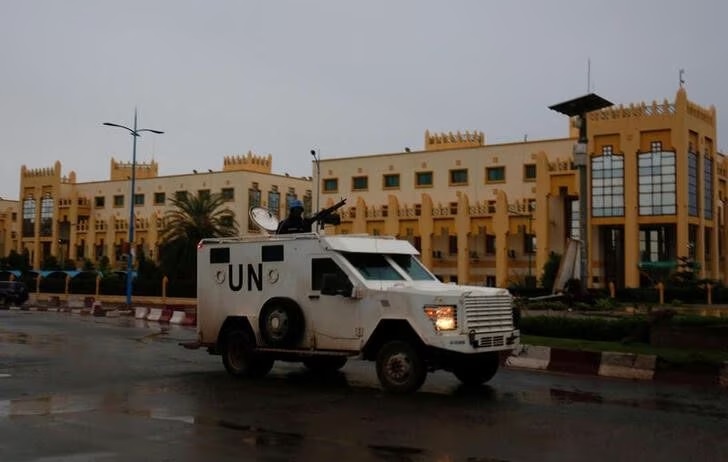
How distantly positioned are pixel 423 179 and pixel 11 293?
35.4 m

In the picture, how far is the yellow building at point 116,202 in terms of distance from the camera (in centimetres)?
8156

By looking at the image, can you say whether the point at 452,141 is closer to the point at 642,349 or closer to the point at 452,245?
the point at 452,245

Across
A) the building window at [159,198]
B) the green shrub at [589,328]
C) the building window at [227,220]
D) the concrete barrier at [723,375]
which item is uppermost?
the building window at [159,198]

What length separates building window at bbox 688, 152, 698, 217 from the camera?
178 ft

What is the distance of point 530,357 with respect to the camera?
1582 cm

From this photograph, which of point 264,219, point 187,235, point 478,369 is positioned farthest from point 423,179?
point 478,369

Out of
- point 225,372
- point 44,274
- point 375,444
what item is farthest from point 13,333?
point 44,274

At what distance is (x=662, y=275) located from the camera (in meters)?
53.3

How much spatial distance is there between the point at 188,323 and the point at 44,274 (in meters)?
50.1

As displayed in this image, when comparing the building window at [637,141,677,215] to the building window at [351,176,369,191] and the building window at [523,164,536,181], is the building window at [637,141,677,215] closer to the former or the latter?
the building window at [523,164,536,181]

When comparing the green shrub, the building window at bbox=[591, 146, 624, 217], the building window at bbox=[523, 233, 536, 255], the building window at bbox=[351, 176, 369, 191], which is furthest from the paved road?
the building window at bbox=[351, 176, 369, 191]

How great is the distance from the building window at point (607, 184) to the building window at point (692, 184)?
424cm

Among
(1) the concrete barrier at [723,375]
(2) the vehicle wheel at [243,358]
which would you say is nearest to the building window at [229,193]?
(2) the vehicle wheel at [243,358]

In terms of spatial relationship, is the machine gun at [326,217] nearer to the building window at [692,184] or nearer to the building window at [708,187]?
the building window at [692,184]
